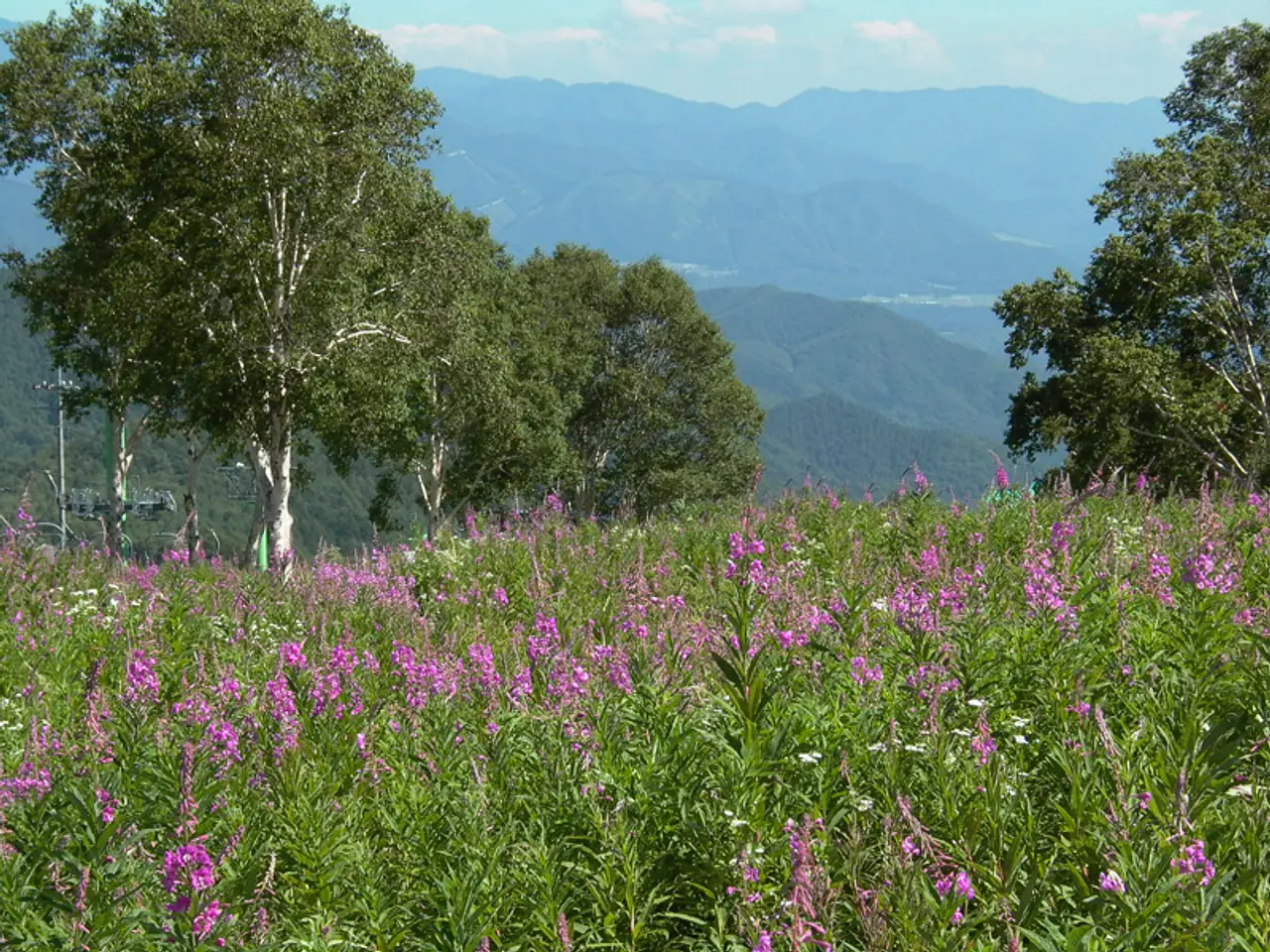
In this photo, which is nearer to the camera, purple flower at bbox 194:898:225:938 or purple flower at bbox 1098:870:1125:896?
purple flower at bbox 1098:870:1125:896

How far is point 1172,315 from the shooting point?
33.3 meters

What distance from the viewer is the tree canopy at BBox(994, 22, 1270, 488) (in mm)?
30234

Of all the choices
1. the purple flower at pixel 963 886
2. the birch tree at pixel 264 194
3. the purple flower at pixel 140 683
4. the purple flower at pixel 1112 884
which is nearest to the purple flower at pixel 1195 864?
the purple flower at pixel 1112 884

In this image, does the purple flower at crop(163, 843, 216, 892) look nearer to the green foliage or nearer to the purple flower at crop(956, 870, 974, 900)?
the purple flower at crop(956, 870, 974, 900)

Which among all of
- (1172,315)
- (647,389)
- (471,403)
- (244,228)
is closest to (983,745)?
(244,228)

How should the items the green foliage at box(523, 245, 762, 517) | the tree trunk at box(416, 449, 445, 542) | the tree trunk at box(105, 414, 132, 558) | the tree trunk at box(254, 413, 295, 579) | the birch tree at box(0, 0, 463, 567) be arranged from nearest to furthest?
the birch tree at box(0, 0, 463, 567)
the tree trunk at box(254, 413, 295, 579)
the tree trunk at box(105, 414, 132, 558)
the tree trunk at box(416, 449, 445, 542)
the green foliage at box(523, 245, 762, 517)

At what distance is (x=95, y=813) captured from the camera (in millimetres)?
3846

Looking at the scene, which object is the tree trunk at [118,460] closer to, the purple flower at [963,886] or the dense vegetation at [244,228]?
the dense vegetation at [244,228]

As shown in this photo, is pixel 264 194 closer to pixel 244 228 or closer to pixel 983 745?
pixel 244 228

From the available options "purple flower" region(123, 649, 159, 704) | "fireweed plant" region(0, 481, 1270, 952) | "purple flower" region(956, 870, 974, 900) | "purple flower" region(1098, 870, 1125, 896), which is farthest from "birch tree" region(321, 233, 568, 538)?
"purple flower" region(1098, 870, 1125, 896)

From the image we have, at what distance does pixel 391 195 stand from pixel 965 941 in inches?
1034

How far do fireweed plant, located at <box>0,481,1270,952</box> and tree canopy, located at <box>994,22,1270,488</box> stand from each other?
24949 mm

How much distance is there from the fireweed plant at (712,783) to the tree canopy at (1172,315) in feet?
81.9

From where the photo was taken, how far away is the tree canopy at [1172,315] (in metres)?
30.2
